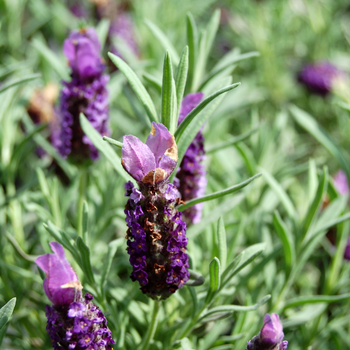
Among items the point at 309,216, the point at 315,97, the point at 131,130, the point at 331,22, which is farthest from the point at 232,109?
the point at 331,22

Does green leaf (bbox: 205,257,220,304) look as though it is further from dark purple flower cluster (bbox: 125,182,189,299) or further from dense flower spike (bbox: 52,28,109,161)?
dense flower spike (bbox: 52,28,109,161)

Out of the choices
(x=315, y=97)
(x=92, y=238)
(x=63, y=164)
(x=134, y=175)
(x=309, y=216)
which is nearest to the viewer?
(x=134, y=175)

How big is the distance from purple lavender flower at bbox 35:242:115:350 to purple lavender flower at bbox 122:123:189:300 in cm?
10

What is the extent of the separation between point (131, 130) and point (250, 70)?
1.37 metres

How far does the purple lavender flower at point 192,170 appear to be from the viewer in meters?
0.93

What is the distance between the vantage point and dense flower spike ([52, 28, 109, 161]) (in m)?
1.11

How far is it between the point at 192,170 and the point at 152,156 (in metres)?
0.27

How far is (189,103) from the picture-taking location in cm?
94

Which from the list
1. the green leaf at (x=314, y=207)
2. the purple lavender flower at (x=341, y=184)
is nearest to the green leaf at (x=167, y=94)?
the green leaf at (x=314, y=207)

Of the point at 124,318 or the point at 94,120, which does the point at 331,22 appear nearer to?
the point at 94,120

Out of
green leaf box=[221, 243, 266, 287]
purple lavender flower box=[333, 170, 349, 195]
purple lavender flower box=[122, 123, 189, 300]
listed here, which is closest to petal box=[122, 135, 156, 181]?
purple lavender flower box=[122, 123, 189, 300]

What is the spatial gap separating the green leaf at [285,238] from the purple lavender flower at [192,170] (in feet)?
0.68

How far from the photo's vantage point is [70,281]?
2.28ft

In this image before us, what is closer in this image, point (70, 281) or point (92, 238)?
point (70, 281)
